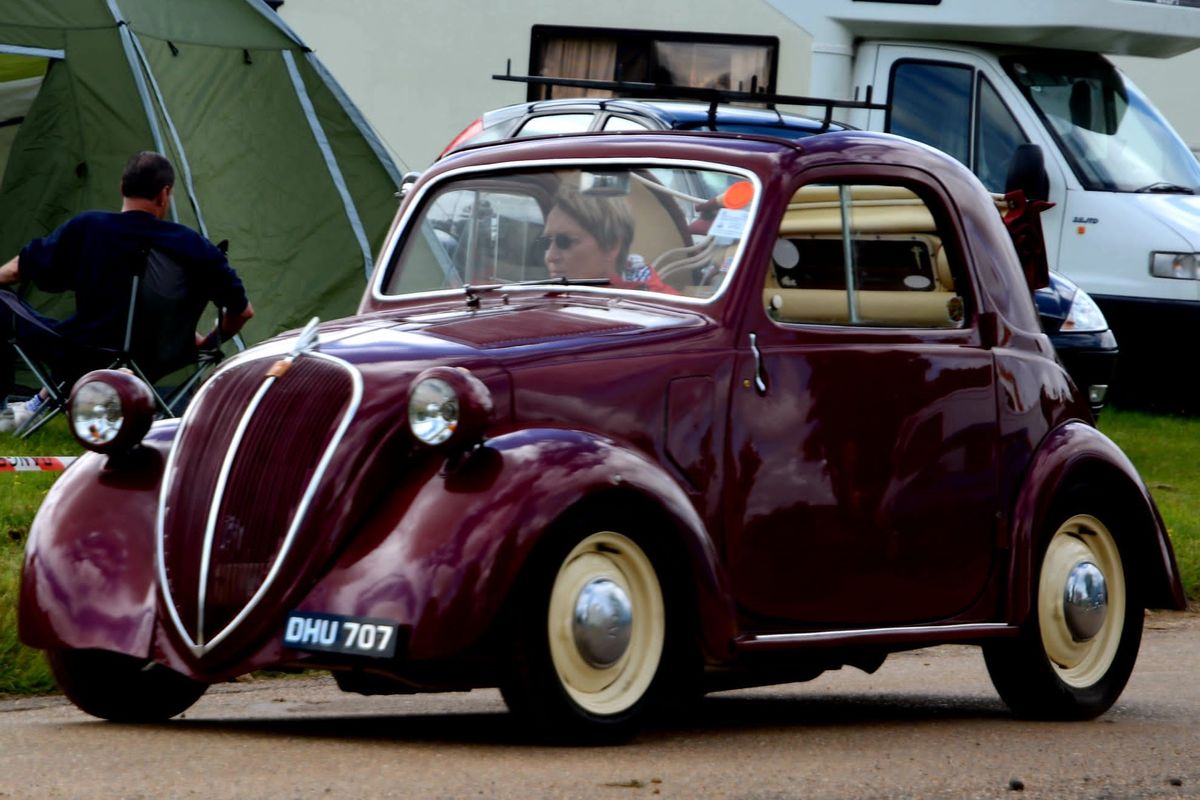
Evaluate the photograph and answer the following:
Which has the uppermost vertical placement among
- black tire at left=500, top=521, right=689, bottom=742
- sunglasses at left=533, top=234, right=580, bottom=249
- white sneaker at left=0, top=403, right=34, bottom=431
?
sunglasses at left=533, top=234, right=580, bottom=249

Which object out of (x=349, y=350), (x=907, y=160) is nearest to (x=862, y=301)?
(x=907, y=160)

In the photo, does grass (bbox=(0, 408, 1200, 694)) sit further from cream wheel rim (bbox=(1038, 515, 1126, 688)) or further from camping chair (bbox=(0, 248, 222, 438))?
cream wheel rim (bbox=(1038, 515, 1126, 688))

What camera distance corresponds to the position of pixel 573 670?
218 inches

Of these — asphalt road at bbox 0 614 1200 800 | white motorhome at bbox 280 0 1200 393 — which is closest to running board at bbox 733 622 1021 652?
asphalt road at bbox 0 614 1200 800

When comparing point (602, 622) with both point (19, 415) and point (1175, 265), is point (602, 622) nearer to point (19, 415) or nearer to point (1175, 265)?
point (19, 415)

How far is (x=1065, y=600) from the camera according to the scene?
7.12 meters

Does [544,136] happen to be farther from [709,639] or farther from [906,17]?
[906,17]

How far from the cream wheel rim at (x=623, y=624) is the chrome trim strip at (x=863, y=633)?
0.40 metres

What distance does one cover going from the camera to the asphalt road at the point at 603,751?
16.5 ft

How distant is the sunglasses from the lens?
6738mm

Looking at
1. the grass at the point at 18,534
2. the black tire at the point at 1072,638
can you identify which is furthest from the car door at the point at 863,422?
the grass at the point at 18,534

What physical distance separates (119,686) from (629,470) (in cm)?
155

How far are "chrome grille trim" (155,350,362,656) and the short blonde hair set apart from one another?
1.15 meters

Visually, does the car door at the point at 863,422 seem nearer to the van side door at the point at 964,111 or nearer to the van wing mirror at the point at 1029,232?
the van wing mirror at the point at 1029,232
